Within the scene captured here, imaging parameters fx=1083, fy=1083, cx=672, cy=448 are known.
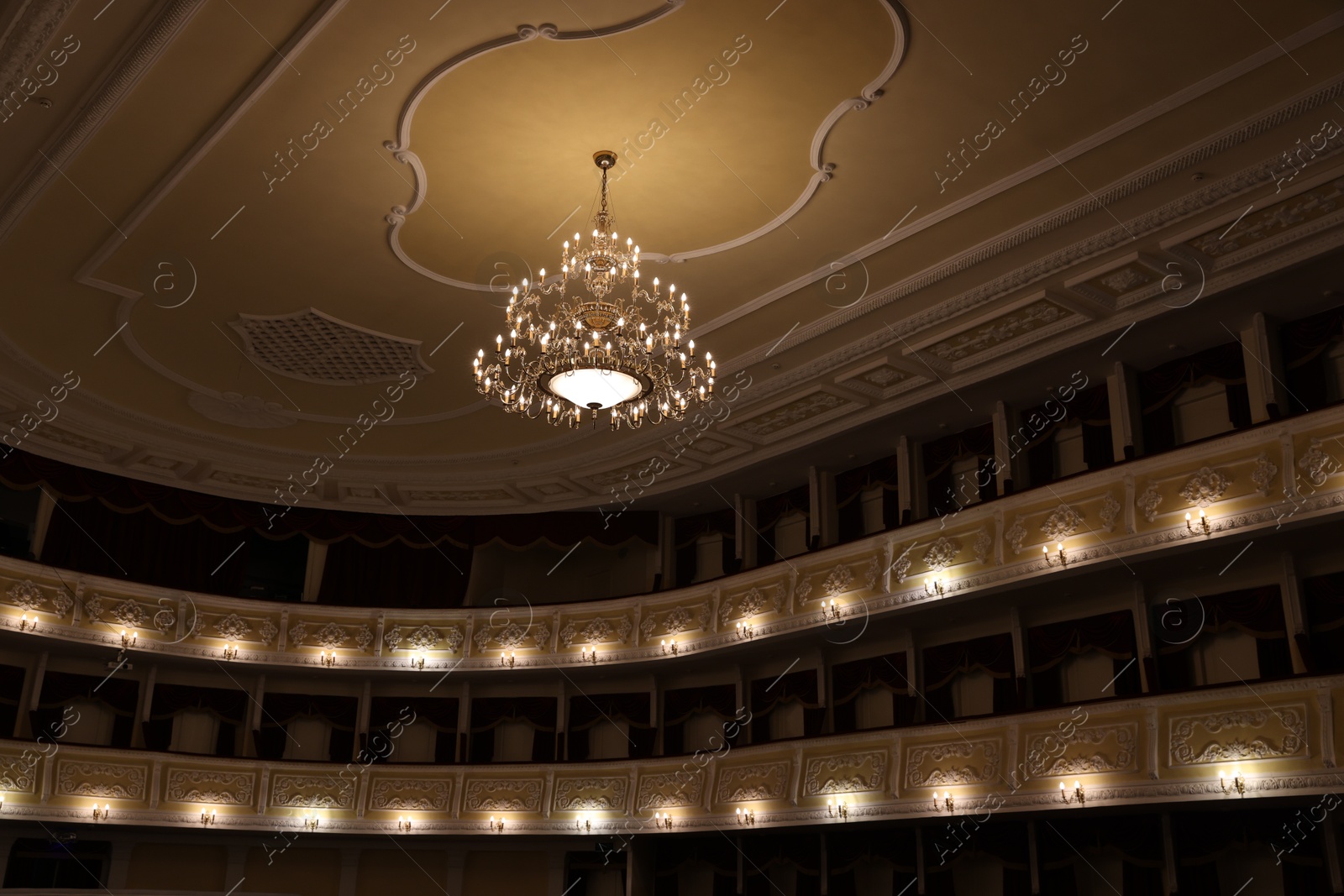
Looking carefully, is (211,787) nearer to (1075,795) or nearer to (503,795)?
(503,795)

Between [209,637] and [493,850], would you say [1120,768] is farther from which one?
[209,637]

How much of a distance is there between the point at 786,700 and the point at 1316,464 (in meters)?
8.28

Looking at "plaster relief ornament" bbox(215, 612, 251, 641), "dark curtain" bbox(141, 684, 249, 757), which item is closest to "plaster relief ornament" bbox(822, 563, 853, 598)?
"plaster relief ornament" bbox(215, 612, 251, 641)

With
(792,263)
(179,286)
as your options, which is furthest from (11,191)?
(792,263)

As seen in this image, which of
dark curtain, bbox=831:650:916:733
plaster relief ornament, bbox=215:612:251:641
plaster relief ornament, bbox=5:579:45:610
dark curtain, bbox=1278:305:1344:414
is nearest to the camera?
dark curtain, bbox=1278:305:1344:414

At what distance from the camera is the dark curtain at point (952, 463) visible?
14.8m

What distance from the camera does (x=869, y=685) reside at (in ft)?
50.6

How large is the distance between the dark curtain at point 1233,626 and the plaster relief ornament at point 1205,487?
1.50 m

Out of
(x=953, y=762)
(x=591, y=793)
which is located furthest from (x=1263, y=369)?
(x=591, y=793)

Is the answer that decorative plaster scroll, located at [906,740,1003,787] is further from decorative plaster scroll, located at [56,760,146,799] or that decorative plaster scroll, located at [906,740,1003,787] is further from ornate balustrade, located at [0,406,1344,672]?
decorative plaster scroll, located at [56,760,146,799]

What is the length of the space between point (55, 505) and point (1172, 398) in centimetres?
1646

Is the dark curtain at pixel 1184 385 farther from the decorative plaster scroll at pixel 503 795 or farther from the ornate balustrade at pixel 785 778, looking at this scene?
A: the decorative plaster scroll at pixel 503 795

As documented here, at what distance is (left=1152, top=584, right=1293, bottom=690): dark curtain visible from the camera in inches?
458

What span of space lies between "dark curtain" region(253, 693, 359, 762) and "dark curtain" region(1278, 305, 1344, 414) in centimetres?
1470
